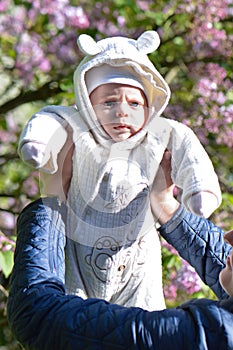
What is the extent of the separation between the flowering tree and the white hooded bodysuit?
63.4 inches

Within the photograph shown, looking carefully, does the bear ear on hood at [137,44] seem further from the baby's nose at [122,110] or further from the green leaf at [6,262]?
the green leaf at [6,262]

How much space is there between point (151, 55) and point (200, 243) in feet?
5.71

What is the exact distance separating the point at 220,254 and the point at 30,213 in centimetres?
32

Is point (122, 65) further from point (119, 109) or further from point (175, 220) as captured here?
point (175, 220)

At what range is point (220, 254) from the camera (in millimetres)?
1208

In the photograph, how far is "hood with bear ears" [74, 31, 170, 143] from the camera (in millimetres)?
1093

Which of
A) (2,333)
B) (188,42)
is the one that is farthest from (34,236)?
(2,333)

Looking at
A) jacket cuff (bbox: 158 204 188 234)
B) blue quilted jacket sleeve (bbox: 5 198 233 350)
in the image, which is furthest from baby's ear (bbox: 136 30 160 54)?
blue quilted jacket sleeve (bbox: 5 198 233 350)

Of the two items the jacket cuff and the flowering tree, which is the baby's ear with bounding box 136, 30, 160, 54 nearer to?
the jacket cuff

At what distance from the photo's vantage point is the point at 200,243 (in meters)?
1.22

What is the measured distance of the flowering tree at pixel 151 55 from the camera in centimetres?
285

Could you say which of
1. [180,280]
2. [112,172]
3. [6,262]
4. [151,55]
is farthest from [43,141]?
[151,55]

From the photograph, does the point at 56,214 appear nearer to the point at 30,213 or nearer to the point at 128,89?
the point at 30,213

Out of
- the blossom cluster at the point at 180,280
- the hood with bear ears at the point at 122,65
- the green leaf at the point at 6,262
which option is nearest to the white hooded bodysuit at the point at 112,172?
the hood with bear ears at the point at 122,65
